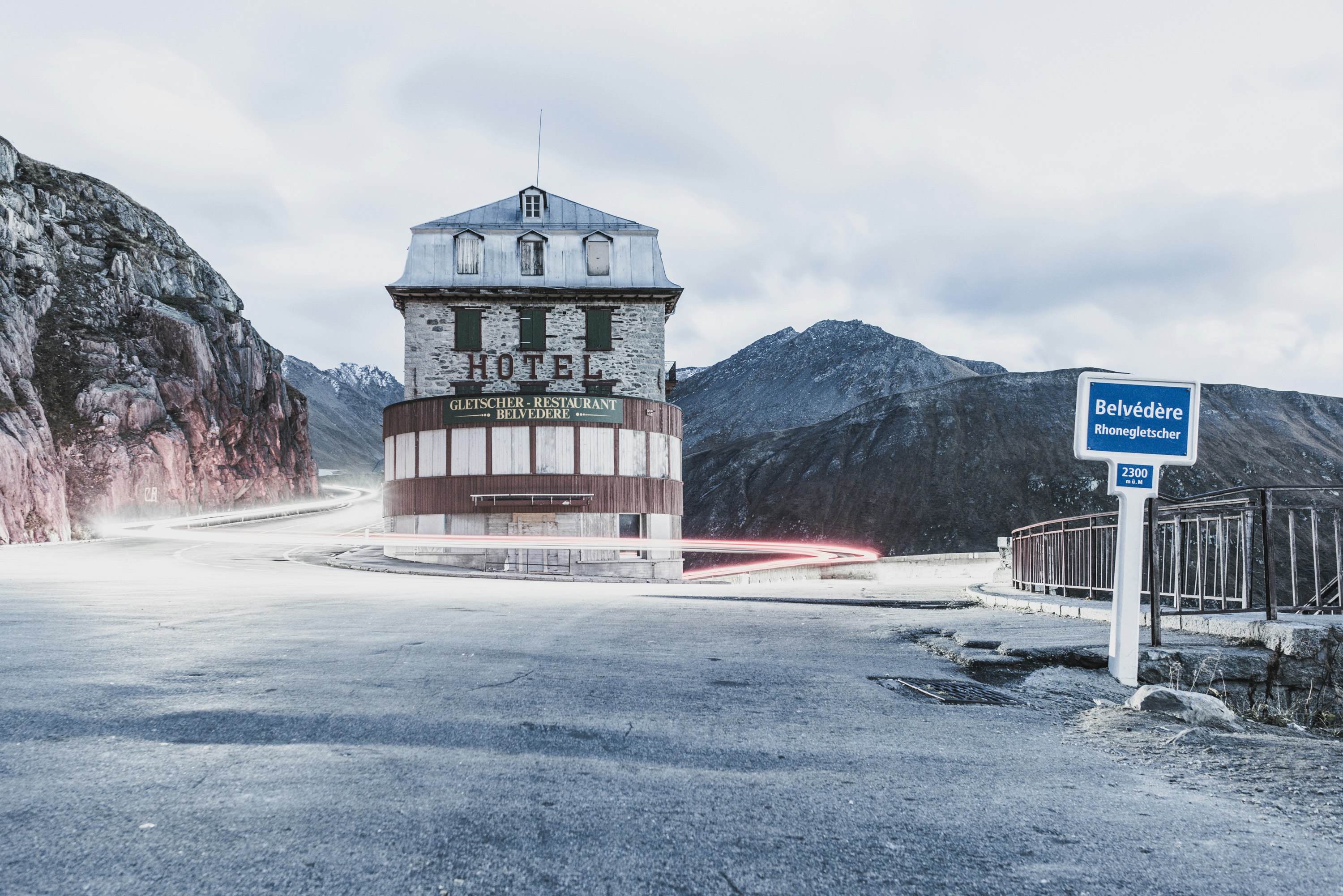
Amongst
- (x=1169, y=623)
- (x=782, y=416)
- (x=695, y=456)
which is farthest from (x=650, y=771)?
(x=782, y=416)

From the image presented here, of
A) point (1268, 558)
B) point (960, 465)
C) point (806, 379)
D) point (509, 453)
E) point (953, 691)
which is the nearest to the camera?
point (953, 691)

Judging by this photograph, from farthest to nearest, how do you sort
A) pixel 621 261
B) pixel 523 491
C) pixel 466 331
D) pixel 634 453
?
pixel 621 261, pixel 466 331, pixel 634 453, pixel 523 491

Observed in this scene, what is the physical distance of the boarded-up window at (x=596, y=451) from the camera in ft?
96.8

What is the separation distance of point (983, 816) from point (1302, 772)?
2.01 m

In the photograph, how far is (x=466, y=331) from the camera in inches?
1292

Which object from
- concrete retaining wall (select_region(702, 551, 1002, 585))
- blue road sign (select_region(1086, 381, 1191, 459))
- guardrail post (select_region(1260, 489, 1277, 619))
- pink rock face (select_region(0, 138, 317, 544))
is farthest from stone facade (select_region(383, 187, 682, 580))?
blue road sign (select_region(1086, 381, 1191, 459))

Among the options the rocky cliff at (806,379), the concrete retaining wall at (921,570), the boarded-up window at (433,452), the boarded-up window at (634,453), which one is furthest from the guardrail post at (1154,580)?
the rocky cliff at (806,379)

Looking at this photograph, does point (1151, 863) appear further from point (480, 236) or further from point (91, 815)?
point (480, 236)

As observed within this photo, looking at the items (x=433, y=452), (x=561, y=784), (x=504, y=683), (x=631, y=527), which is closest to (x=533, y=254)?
(x=433, y=452)

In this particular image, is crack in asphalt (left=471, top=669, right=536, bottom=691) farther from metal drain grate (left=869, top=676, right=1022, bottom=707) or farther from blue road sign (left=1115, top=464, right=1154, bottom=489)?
blue road sign (left=1115, top=464, right=1154, bottom=489)

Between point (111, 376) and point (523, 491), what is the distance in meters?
33.1

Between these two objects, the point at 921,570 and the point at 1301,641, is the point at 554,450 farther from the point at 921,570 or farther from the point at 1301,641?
the point at 1301,641

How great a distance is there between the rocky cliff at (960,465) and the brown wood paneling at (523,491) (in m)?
42.5

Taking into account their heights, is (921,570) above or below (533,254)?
below
